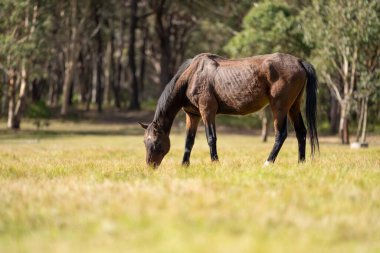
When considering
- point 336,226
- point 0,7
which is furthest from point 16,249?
point 0,7

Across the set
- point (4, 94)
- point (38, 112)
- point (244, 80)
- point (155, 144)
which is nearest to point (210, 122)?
point (244, 80)

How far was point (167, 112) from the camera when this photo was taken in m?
14.7

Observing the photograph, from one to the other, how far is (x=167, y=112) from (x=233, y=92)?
1.65 metres

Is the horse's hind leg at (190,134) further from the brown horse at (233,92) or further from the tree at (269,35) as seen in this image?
the tree at (269,35)

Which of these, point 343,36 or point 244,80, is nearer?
point 244,80

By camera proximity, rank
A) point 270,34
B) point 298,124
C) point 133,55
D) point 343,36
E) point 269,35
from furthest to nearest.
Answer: point 133,55 → point 269,35 → point 270,34 → point 343,36 → point 298,124

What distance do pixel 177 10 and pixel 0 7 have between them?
2426cm

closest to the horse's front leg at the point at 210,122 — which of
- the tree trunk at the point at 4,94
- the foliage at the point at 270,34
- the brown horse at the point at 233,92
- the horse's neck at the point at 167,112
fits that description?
the brown horse at the point at 233,92

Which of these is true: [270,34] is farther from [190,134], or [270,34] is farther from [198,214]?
[198,214]

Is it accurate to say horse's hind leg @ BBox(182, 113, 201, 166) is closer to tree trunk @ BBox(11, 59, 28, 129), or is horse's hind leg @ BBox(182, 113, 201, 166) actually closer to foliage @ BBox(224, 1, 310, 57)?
foliage @ BBox(224, 1, 310, 57)

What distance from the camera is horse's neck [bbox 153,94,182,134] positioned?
48.0ft

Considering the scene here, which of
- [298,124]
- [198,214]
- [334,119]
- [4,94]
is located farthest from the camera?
[4,94]

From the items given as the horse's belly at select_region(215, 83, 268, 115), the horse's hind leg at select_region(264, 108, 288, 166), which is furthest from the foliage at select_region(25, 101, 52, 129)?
the horse's hind leg at select_region(264, 108, 288, 166)

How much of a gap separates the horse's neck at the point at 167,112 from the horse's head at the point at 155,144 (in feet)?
0.61
